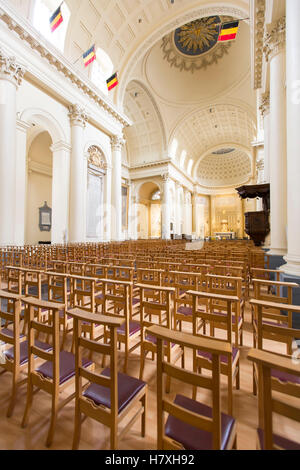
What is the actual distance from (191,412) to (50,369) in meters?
1.12

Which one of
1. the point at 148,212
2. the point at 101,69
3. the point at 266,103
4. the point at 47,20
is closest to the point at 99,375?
the point at 266,103

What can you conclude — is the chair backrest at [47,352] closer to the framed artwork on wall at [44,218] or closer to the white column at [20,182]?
the white column at [20,182]

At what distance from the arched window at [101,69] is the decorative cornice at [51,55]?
842 mm

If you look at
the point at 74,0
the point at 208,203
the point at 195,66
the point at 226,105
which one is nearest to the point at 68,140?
the point at 74,0

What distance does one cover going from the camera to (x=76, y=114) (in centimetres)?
1169

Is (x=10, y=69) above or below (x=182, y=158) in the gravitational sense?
below

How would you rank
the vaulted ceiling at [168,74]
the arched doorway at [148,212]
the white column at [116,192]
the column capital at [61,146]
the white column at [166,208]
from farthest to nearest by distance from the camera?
the arched doorway at [148,212] < the white column at [166,208] < the white column at [116,192] < the vaulted ceiling at [168,74] < the column capital at [61,146]

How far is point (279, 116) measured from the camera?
599 centimetres

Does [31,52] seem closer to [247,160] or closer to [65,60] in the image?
[65,60]

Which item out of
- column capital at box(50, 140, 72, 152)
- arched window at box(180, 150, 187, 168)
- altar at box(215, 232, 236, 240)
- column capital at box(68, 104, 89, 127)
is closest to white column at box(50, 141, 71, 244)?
column capital at box(50, 140, 72, 152)

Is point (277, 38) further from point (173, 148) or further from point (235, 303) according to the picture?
point (173, 148)

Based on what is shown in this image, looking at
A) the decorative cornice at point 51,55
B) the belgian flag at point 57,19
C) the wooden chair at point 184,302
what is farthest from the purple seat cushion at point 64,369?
the decorative cornice at point 51,55

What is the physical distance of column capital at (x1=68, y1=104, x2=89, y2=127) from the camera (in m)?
11.6

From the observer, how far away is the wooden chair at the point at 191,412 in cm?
87
